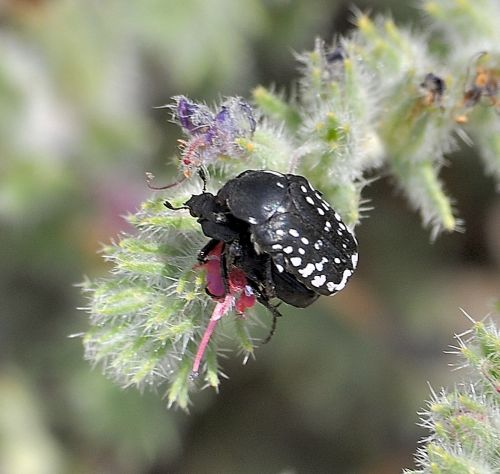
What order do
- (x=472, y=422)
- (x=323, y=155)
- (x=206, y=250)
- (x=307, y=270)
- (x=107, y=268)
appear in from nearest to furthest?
(x=472, y=422), (x=307, y=270), (x=206, y=250), (x=323, y=155), (x=107, y=268)

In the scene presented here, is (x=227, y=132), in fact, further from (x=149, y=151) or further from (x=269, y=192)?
(x=149, y=151)

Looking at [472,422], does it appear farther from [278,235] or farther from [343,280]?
[278,235]

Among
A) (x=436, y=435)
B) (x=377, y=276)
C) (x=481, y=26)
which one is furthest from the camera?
(x=377, y=276)

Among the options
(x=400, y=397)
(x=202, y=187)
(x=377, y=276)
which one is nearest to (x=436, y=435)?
(x=202, y=187)

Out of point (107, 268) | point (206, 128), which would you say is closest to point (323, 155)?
point (206, 128)

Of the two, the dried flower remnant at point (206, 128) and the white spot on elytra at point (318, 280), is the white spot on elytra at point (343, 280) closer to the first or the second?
the white spot on elytra at point (318, 280)

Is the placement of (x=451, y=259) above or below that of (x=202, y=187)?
above

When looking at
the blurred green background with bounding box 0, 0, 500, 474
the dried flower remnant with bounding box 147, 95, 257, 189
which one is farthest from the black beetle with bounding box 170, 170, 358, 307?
the blurred green background with bounding box 0, 0, 500, 474
